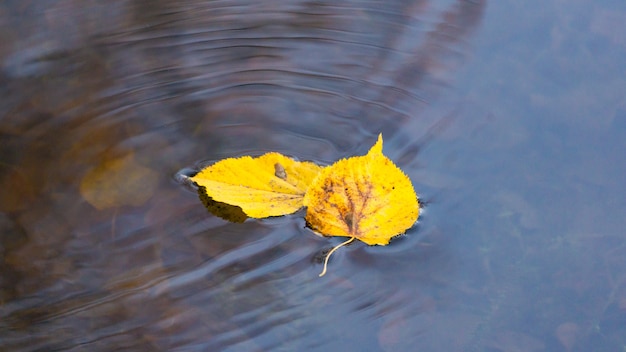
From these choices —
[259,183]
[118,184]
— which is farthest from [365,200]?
[118,184]

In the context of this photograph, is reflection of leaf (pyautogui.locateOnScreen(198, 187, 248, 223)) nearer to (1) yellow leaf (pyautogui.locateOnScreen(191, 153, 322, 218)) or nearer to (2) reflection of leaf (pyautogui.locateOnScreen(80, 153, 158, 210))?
(1) yellow leaf (pyautogui.locateOnScreen(191, 153, 322, 218))

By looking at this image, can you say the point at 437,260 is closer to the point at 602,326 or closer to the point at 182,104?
the point at 602,326

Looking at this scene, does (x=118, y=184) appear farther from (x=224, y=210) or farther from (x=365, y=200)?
(x=365, y=200)

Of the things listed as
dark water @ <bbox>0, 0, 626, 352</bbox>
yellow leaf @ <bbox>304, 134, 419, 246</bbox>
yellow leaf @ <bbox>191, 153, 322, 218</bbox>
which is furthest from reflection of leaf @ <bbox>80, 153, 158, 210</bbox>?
yellow leaf @ <bbox>304, 134, 419, 246</bbox>

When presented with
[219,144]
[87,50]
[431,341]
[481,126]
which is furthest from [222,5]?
[431,341]

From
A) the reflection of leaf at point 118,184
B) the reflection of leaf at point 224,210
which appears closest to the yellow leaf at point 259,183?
the reflection of leaf at point 224,210

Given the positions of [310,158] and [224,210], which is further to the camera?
[310,158]

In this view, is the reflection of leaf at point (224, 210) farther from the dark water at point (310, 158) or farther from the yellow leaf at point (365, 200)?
the yellow leaf at point (365, 200)
